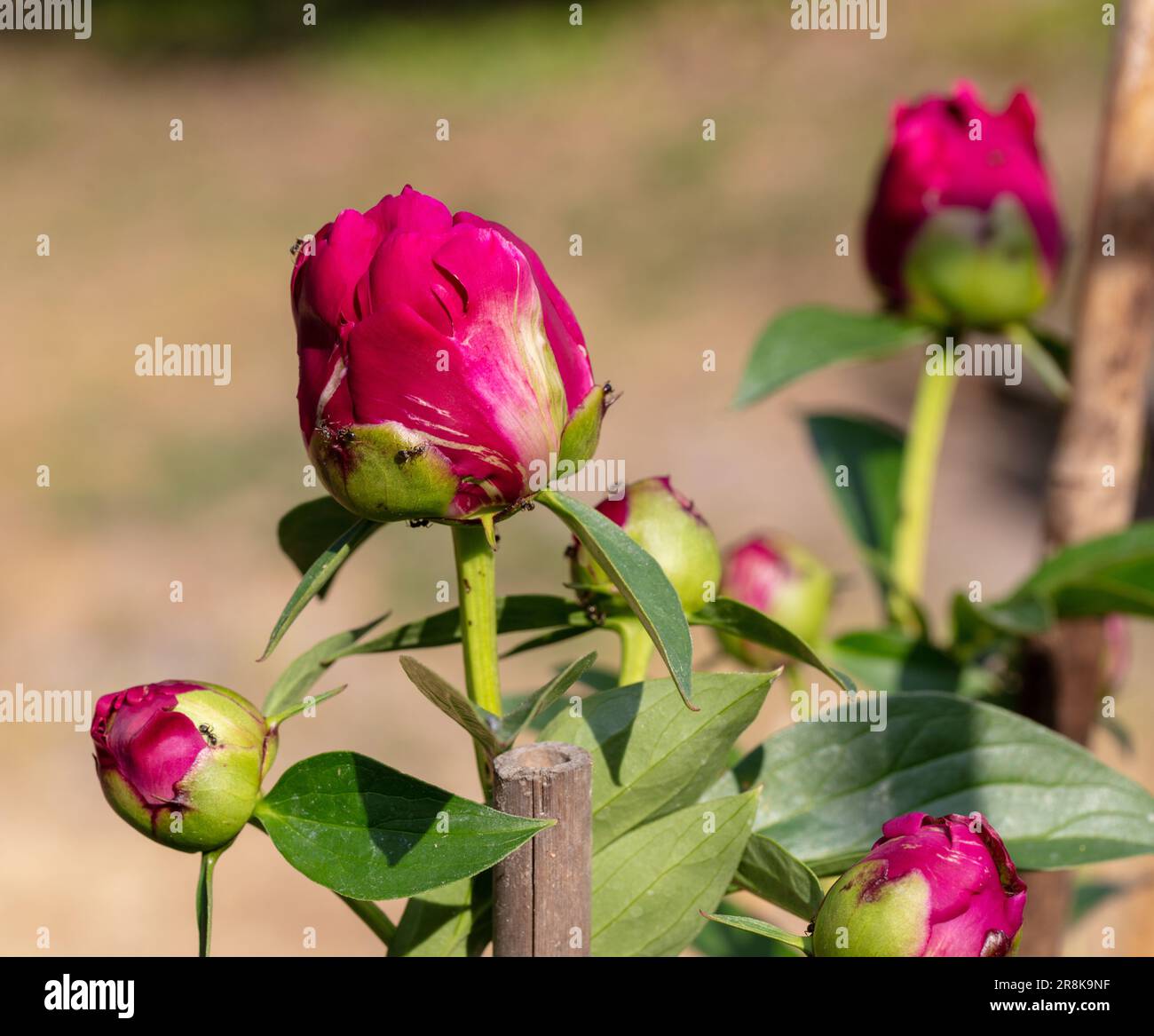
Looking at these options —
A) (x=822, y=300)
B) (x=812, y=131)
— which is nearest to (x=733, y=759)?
(x=822, y=300)

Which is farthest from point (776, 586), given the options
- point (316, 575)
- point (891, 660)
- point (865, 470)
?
point (316, 575)

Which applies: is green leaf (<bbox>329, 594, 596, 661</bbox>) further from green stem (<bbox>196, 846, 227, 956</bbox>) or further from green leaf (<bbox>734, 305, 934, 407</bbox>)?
green leaf (<bbox>734, 305, 934, 407</bbox>)

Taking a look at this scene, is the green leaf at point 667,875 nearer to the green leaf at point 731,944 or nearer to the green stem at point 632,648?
the green stem at point 632,648

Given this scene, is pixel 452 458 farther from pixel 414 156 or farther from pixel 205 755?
pixel 414 156

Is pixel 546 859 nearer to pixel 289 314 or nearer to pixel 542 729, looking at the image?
pixel 542 729

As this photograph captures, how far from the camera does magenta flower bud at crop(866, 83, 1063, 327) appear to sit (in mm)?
765

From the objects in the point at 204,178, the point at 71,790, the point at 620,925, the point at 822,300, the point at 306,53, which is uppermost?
the point at 306,53

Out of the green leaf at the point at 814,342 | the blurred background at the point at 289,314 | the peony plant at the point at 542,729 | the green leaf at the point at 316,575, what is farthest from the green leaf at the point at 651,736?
the blurred background at the point at 289,314

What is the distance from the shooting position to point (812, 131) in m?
4.55

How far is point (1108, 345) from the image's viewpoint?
2.61 ft

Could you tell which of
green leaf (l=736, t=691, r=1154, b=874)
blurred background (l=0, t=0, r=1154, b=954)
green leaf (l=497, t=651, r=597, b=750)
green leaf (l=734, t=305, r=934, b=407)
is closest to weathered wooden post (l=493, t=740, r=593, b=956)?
green leaf (l=497, t=651, r=597, b=750)

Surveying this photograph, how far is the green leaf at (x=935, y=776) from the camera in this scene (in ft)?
1.77

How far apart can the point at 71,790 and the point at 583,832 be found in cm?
203

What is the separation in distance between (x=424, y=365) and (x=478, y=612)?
0.09 m
